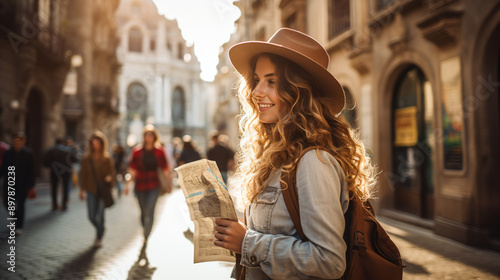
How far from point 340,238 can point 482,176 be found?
5.74m

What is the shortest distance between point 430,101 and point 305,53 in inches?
278

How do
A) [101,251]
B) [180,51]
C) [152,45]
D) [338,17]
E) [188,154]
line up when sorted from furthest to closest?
[180,51] → [152,45] → [338,17] → [188,154] → [101,251]

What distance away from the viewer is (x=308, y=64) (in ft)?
5.20

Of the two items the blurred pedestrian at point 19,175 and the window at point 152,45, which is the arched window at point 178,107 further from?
the blurred pedestrian at point 19,175

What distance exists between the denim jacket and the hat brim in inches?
13.5

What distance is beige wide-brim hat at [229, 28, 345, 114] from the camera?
1.57 meters

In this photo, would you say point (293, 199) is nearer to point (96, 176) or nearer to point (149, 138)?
point (149, 138)

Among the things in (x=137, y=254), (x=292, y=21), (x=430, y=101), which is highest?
(x=292, y=21)

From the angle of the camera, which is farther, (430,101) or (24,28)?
(24,28)

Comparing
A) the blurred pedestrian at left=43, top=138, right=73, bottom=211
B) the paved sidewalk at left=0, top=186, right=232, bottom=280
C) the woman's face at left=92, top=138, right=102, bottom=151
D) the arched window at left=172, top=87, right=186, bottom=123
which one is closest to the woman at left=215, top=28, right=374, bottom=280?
the paved sidewalk at left=0, top=186, right=232, bottom=280

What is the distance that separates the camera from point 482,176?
19.4 ft

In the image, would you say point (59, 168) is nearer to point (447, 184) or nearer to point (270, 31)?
point (447, 184)

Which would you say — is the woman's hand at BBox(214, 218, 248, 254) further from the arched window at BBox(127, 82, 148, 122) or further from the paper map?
the arched window at BBox(127, 82, 148, 122)

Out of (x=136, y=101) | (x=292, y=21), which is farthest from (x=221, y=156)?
(x=136, y=101)
